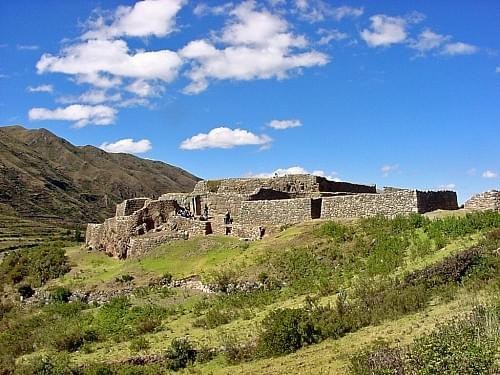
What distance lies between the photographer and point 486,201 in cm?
2106

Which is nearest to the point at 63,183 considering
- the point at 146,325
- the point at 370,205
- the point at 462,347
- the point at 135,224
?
the point at 135,224

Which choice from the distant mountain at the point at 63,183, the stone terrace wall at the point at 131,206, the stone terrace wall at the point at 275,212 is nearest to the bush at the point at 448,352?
the stone terrace wall at the point at 275,212

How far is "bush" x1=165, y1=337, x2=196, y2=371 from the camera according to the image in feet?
48.1

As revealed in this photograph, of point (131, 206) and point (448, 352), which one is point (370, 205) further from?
point (131, 206)

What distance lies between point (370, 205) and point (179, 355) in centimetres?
1117

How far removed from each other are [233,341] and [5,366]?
23.0 ft

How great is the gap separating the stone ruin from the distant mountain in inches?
3646

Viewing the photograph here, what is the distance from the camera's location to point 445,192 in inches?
957

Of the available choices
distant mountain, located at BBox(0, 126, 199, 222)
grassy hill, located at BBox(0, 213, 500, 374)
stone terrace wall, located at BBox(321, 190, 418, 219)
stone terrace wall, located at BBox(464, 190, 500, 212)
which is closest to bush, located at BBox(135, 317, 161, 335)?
grassy hill, located at BBox(0, 213, 500, 374)

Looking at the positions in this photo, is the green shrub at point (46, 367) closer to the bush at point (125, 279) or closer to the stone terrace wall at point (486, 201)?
the bush at point (125, 279)

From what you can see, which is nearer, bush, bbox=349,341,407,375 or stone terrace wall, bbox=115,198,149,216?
bush, bbox=349,341,407,375

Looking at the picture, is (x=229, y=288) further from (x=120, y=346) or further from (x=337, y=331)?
(x=337, y=331)

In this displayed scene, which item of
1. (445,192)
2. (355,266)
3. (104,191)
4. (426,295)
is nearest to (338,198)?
(445,192)

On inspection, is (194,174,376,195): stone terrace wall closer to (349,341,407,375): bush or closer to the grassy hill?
the grassy hill
